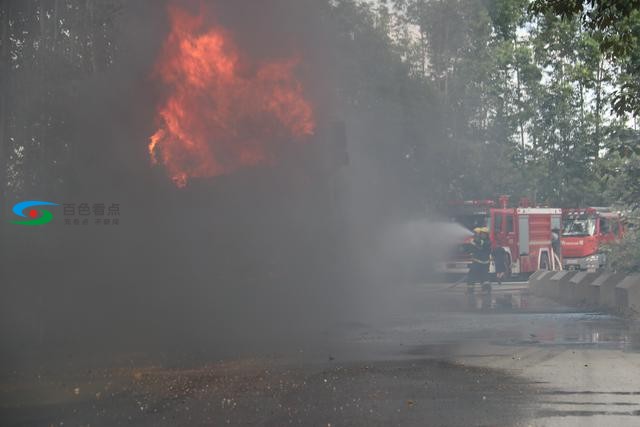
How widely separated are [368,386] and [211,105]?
49.6 ft

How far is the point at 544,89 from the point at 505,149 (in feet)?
14.0

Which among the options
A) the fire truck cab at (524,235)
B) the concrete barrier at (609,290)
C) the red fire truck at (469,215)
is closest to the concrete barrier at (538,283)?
the concrete barrier at (609,290)

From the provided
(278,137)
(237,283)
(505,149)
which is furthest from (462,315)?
(505,149)

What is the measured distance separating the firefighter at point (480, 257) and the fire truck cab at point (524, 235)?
480 inches

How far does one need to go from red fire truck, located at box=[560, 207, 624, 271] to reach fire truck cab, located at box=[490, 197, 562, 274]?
1.18m

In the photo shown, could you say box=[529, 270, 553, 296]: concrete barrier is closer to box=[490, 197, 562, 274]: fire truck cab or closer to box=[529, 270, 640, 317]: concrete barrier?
box=[529, 270, 640, 317]: concrete barrier

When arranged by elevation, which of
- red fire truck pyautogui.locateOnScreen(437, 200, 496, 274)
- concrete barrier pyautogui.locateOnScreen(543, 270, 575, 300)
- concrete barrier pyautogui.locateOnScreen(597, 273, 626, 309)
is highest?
red fire truck pyautogui.locateOnScreen(437, 200, 496, 274)

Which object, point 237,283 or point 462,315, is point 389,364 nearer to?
point 462,315

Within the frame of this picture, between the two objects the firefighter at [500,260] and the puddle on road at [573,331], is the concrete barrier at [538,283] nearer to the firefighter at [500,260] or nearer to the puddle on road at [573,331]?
the puddle on road at [573,331]

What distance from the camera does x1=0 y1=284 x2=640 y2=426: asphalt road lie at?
8.84m

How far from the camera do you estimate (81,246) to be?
913 inches

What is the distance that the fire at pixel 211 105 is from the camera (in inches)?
952

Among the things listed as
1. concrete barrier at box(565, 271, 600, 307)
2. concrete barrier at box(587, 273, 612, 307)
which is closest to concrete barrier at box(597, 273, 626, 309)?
concrete barrier at box(587, 273, 612, 307)

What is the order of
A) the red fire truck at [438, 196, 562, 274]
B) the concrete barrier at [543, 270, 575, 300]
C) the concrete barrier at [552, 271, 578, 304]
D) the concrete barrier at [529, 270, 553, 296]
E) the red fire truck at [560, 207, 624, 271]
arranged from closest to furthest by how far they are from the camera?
the concrete barrier at [552, 271, 578, 304], the concrete barrier at [543, 270, 575, 300], the concrete barrier at [529, 270, 553, 296], the red fire truck at [438, 196, 562, 274], the red fire truck at [560, 207, 624, 271]
